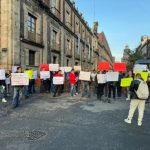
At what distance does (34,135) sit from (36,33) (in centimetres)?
1576

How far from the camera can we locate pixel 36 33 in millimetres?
20625

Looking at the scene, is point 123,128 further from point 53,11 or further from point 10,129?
point 53,11

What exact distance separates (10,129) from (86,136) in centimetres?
213

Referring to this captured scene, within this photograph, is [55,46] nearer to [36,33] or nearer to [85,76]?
[36,33]

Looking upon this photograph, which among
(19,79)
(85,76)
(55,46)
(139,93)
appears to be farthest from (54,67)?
(55,46)

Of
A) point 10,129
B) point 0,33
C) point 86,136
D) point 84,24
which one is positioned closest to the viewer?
point 86,136

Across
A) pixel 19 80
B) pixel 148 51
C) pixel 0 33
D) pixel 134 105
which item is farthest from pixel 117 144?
pixel 148 51

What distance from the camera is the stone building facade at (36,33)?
53.6 ft

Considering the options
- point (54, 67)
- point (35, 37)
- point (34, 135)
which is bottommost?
point (34, 135)

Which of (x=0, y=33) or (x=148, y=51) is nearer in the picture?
(x=0, y=33)

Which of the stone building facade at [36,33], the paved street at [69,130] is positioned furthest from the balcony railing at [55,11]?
the paved street at [69,130]

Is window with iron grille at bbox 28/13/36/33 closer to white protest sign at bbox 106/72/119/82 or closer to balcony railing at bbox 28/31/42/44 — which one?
balcony railing at bbox 28/31/42/44

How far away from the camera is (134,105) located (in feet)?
23.5

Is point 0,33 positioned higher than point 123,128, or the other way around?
point 0,33
